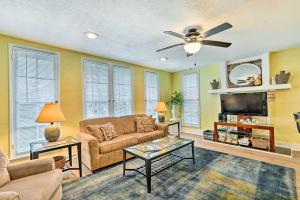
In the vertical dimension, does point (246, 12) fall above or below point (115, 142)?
above

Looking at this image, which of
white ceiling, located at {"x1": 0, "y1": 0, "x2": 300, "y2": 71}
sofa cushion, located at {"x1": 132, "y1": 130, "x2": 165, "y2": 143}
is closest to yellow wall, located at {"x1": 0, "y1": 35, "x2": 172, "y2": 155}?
white ceiling, located at {"x1": 0, "y1": 0, "x2": 300, "y2": 71}

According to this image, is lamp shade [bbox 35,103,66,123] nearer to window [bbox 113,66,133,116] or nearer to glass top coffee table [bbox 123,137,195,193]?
glass top coffee table [bbox 123,137,195,193]

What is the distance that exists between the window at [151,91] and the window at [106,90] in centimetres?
76

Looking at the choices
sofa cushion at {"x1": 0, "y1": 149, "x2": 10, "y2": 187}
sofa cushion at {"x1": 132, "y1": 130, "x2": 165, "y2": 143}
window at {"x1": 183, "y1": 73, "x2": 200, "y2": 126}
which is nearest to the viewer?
sofa cushion at {"x1": 0, "y1": 149, "x2": 10, "y2": 187}

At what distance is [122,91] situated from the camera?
444 cm

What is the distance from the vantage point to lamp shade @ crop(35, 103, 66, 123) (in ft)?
7.95

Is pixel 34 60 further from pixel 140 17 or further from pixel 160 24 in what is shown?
pixel 160 24

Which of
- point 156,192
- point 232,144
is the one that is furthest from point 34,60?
point 232,144

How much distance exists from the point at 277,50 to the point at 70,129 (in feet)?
17.7

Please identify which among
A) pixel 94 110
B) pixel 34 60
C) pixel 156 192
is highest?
pixel 34 60

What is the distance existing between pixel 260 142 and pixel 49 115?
15.1 feet

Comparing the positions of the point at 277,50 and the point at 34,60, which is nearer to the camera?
the point at 34,60

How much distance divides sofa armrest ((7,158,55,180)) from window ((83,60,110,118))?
1.93 meters

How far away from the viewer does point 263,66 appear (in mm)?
3898
